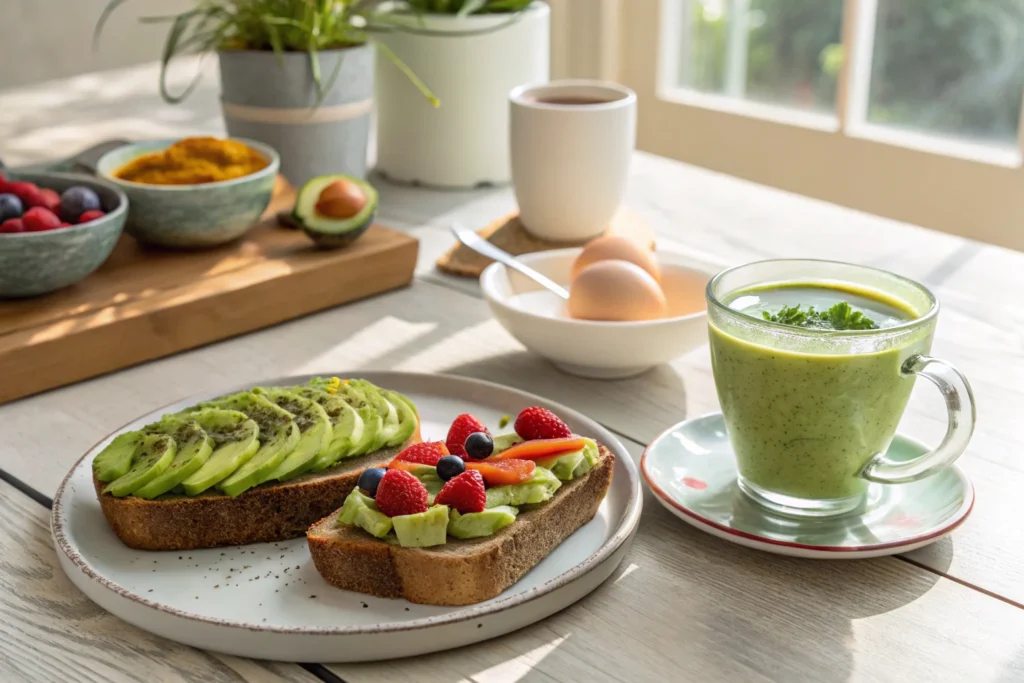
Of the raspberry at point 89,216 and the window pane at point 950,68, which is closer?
the raspberry at point 89,216

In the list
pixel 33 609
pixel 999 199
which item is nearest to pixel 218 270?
pixel 33 609

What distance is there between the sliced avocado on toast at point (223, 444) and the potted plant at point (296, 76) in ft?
2.75

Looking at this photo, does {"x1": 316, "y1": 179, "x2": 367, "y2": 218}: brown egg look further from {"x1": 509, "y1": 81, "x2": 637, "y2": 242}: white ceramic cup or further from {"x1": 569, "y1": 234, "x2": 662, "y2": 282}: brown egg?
{"x1": 569, "y1": 234, "x2": 662, "y2": 282}: brown egg

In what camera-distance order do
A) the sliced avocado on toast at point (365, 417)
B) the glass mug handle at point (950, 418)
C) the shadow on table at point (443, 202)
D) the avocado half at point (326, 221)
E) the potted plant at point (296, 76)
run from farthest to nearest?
1. the shadow on table at point (443, 202)
2. the potted plant at point (296, 76)
3. the avocado half at point (326, 221)
4. the sliced avocado on toast at point (365, 417)
5. the glass mug handle at point (950, 418)

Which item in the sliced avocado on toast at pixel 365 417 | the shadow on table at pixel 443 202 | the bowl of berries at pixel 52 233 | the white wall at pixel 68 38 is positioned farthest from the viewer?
the white wall at pixel 68 38

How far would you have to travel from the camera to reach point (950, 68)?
8.95 ft

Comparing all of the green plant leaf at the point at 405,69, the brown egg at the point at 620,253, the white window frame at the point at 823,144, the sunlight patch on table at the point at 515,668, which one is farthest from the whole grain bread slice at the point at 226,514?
the white window frame at the point at 823,144

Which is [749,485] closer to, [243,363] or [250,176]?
[243,363]

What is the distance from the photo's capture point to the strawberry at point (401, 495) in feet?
2.61

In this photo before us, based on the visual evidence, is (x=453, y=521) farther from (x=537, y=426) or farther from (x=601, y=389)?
(x=601, y=389)

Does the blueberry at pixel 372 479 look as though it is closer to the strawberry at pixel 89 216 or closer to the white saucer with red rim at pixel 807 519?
the white saucer with red rim at pixel 807 519

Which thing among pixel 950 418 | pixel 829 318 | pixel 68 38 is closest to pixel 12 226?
pixel 829 318

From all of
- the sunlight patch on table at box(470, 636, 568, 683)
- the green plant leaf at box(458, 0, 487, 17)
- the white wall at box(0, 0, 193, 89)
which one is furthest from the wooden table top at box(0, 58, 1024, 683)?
the white wall at box(0, 0, 193, 89)

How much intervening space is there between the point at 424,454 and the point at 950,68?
7.65 ft
